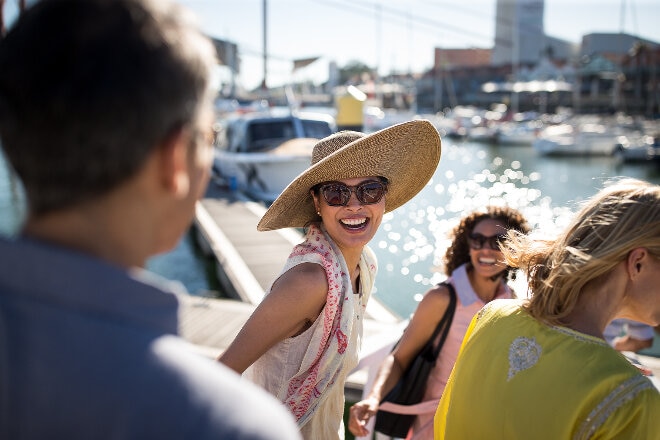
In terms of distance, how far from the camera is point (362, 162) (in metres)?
2.21

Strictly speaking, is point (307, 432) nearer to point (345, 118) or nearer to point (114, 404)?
point (114, 404)

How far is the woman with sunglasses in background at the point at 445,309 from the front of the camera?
260cm

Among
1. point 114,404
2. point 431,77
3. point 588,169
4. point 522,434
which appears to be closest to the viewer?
point 114,404

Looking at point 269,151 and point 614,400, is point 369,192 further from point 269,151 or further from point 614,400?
point 269,151

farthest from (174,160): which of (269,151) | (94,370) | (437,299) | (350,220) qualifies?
(269,151)

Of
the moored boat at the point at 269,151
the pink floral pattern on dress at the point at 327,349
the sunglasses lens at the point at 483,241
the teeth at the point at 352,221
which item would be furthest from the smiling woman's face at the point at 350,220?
the moored boat at the point at 269,151

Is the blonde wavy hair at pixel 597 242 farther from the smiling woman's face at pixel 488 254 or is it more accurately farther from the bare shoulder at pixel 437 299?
the smiling woman's face at pixel 488 254

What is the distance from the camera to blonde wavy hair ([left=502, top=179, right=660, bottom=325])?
1.55 meters

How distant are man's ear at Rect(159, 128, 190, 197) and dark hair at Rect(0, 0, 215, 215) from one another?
0.06 feet

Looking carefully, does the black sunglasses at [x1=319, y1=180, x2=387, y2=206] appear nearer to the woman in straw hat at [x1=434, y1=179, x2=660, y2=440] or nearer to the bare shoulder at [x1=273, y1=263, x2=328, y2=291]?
the bare shoulder at [x1=273, y1=263, x2=328, y2=291]

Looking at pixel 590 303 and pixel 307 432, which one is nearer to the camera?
pixel 590 303

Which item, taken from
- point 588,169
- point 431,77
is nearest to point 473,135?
point 588,169

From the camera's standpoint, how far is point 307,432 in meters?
2.02

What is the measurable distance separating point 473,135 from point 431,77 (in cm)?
3305
